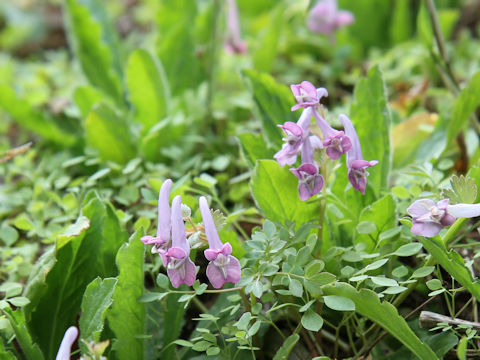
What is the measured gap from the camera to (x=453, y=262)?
86 centimetres

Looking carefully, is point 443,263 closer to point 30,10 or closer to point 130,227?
point 130,227

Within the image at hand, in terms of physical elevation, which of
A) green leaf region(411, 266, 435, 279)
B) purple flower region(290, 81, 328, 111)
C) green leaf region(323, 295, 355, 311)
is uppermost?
purple flower region(290, 81, 328, 111)

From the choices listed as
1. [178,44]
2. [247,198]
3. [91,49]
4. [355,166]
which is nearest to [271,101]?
[247,198]

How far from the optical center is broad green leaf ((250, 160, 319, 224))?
1.01 meters

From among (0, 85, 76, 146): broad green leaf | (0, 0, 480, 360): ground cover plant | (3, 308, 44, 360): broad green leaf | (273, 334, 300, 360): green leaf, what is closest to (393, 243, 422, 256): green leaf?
(0, 0, 480, 360): ground cover plant

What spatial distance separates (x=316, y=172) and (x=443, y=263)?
0.26 metres

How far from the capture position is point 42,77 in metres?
2.17

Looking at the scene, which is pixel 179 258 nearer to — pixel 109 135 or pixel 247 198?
pixel 247 198

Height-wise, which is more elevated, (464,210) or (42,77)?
(42,77)

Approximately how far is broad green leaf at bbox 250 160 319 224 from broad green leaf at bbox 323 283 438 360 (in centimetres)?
18

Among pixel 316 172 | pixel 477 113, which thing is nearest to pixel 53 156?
pixel 316 172

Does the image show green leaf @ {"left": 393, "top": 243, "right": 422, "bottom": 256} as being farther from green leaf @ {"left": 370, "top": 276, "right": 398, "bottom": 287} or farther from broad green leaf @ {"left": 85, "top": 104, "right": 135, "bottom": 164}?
broad green leaf @ {"left": 85, "top": 104, "right": 135, "bottom": 164}

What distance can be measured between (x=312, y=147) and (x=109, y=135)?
75cm

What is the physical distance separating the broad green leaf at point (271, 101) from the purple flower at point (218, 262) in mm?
454
